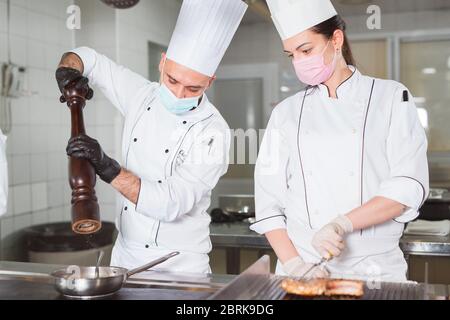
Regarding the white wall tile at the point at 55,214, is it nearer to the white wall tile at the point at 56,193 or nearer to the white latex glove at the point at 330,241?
the white wall tile at the point at 56,193

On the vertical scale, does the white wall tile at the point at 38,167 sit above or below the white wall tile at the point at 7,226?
above

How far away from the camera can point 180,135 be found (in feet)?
6.23

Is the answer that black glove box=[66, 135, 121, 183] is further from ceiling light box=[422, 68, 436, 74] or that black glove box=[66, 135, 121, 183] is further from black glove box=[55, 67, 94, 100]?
ceiling light box=[422, 68, 436, 74]

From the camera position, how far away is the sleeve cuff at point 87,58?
1.94 metres

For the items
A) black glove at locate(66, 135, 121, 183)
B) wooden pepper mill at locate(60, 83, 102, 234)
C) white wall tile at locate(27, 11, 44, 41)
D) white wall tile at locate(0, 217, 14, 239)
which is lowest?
white wall tile at locate(0, 217, 14, 239)

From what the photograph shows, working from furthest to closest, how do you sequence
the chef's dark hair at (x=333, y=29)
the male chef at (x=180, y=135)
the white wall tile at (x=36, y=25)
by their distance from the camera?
the white wall tile at (x=36, y=25) < the male chef at (x=180, y=135) < the chef's dark hair at (x=333, y=29)

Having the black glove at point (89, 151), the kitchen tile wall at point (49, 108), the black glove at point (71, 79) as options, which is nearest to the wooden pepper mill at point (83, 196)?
the black glove at point (89, 151)

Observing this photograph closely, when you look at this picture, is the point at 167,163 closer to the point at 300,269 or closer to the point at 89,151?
the point at 89,151

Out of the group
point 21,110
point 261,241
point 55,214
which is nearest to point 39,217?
point 55,214

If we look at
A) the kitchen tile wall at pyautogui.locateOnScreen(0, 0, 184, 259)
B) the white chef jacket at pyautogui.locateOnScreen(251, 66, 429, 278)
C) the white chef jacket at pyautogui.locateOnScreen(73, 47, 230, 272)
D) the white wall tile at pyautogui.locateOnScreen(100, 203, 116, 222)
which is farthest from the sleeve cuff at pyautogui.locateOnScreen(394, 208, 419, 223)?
the white wall tile at pyautogui.locateOnScreen(100, 203, 116, 222)

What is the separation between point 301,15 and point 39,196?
1906 mm

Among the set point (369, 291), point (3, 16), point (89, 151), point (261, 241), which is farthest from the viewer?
point (3, 16)

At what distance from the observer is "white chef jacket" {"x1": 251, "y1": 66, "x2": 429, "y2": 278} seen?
1609mm

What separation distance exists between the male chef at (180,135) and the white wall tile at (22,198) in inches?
45.5
